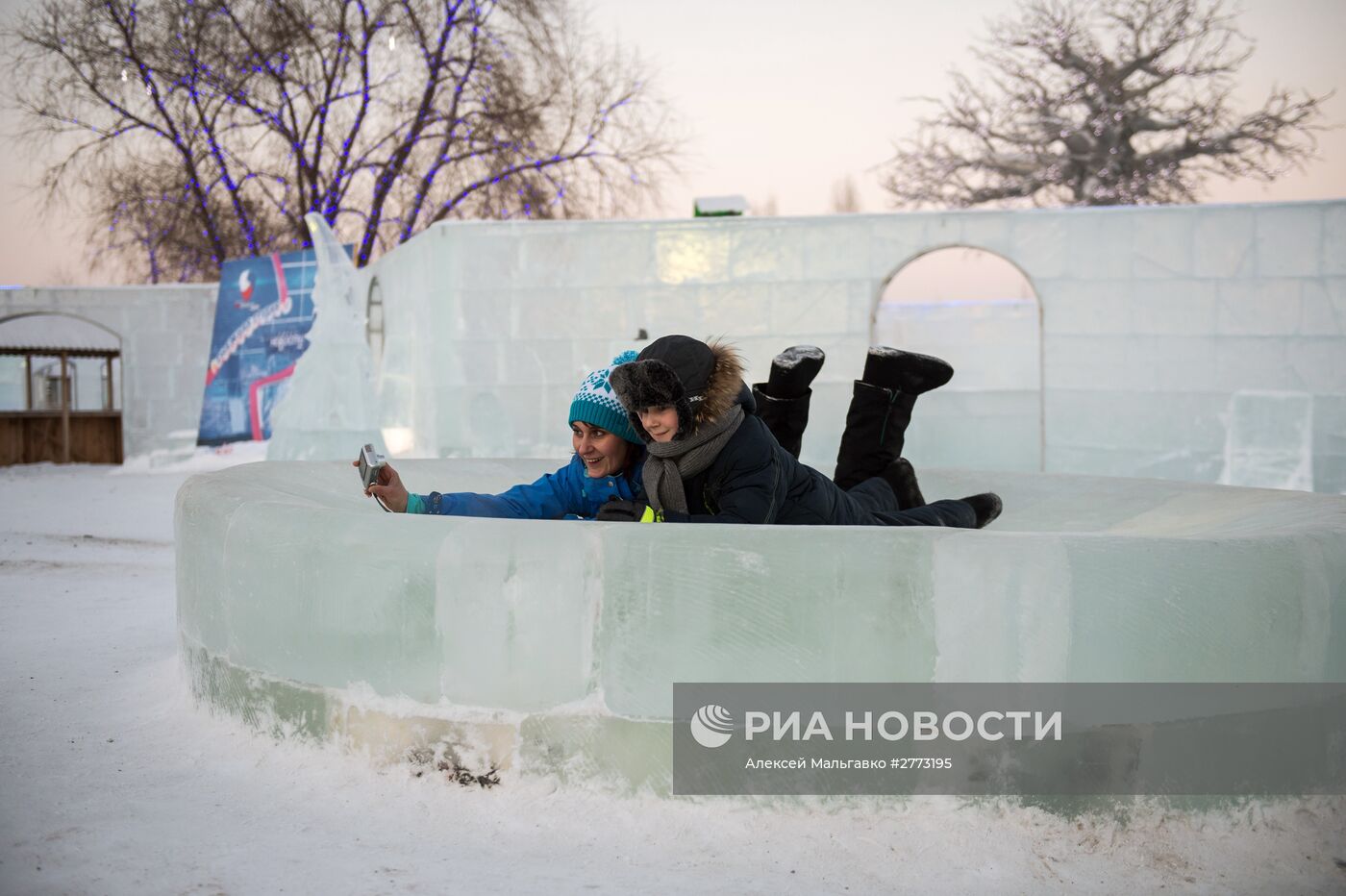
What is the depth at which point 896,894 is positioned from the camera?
1779mm

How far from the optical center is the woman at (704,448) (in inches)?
95.8

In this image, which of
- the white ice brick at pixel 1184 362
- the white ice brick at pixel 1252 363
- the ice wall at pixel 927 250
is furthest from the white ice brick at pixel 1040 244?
the white ice brick at pixel 1252 363

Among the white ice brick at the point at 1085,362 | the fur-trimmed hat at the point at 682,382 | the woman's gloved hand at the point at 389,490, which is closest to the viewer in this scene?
the fur-trimmed hat at the point at 682,382

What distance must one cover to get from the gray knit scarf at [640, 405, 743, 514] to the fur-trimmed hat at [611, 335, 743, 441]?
0.02 m

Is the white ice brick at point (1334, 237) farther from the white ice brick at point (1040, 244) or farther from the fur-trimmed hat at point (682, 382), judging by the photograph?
the fur-trimmed hat at point (682, 382)

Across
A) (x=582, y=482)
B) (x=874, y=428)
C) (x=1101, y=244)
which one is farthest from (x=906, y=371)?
(x=1101, y=244)

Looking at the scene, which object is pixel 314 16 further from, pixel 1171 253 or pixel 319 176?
pixel 1171 253

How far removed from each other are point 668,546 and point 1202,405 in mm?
7341

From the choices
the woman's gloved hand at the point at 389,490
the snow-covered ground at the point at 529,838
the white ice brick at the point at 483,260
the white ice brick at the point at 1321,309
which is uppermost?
the white ice brick at the point at 483,260

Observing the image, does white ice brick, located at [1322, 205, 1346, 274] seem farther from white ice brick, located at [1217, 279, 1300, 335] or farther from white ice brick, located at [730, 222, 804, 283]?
white ice brick, located at [730, 222, 804, 283]

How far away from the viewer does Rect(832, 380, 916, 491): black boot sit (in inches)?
143

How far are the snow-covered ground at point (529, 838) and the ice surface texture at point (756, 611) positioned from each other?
0.14 metres

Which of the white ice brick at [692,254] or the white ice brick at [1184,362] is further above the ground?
the white ice brick at [692,254]

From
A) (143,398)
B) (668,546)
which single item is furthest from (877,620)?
(143,398)
